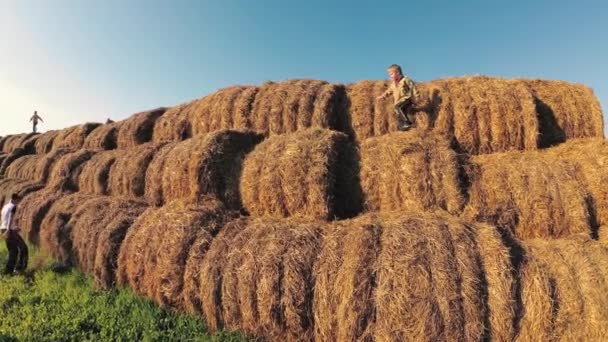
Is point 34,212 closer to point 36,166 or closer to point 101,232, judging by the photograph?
point 101,232

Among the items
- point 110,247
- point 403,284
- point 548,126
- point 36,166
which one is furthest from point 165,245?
point 36,166

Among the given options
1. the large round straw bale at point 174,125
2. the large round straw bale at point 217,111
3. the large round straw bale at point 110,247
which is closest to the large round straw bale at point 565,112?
the large round straw bale at point 217,111

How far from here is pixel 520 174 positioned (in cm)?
754

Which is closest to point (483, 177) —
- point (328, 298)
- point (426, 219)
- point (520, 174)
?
point (520, 174)

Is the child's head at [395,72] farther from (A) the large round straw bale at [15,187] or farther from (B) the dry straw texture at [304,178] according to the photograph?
(A) the large round straw bale at [15,187]

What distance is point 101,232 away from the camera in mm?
9391

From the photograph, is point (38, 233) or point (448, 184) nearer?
point (448, 184)

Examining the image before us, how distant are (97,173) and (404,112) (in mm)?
9357

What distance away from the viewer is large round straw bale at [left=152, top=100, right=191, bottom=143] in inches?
573

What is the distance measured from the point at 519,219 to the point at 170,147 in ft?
26.4

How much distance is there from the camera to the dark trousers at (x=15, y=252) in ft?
35.8

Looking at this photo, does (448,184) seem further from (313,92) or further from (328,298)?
(313,92)

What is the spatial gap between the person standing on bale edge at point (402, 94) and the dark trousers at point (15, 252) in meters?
10.6

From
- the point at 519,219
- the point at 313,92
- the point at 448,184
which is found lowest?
the point at 519,219
